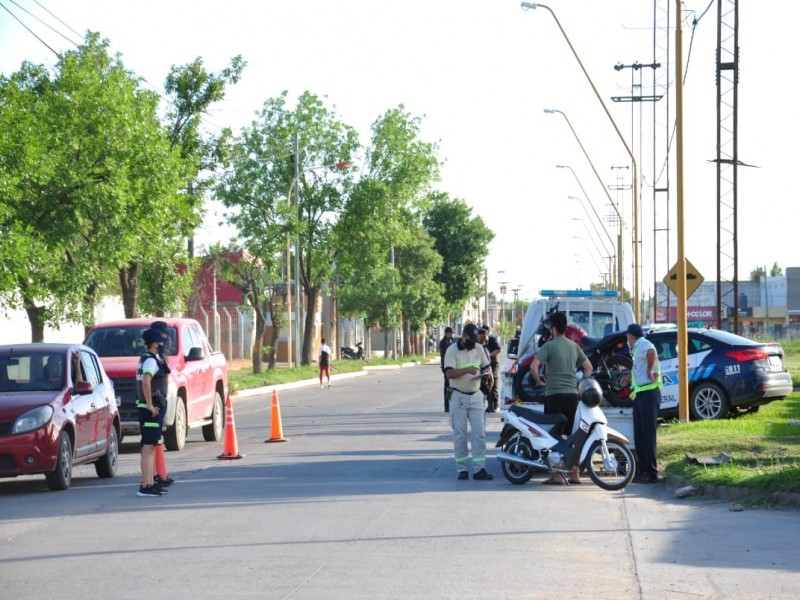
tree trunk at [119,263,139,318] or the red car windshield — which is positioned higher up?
tree trunk at [119,263,139,318]

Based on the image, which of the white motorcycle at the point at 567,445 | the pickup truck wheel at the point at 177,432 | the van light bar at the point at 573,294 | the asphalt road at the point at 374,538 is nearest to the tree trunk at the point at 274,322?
the van light bar at the point at 573,294

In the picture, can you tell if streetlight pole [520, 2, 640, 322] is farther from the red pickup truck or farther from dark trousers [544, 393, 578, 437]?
dark trousers [544, 393, 578, 437]

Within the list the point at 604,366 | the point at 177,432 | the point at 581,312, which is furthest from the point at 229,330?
the point at 604,366

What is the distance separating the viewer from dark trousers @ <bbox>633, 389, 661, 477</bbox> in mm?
15125

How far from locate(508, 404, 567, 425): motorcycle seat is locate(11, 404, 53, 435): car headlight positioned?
5.34 m

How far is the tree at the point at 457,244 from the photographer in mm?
107438

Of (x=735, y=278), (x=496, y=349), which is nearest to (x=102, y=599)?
(x=496, y=349)

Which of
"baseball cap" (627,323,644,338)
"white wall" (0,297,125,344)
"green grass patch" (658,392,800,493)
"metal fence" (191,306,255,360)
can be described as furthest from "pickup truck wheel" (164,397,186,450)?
"metal fence" (191,306,255,360)

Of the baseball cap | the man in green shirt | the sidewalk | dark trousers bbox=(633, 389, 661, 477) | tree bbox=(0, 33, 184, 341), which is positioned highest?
tree bbox=(0, 33, 184, 341)

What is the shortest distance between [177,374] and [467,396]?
643cm

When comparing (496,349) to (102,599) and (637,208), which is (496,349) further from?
(102,599)

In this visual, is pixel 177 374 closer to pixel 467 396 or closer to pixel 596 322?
pixel 467 396

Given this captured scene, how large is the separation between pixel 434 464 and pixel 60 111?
15.6m

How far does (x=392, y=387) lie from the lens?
4506 centimetres
